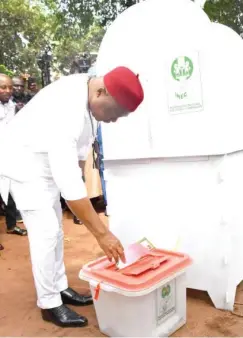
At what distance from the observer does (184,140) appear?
7.89 feet

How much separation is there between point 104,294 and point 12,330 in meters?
0.75

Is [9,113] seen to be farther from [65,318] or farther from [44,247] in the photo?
[65,318]

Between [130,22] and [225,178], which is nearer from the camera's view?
[225,178]

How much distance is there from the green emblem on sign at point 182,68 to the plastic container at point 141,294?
1162 mm

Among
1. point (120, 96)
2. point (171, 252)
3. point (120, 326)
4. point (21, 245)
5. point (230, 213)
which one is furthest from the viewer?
point (21, 245)

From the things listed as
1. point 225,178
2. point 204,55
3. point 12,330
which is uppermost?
point 204,55

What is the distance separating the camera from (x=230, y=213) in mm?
2387

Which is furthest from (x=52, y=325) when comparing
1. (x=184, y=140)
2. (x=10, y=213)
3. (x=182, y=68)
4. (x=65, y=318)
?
(x=10, y=213)

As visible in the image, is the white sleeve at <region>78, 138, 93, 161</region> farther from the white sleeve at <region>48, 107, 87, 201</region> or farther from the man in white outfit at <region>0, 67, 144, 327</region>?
the white sleeve at <region>48, 107, 87, 201</region>

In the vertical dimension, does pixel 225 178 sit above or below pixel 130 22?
below

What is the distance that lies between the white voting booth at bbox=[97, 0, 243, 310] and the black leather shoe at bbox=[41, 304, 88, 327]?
28.0 inches

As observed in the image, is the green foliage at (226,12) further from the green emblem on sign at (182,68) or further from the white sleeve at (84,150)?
the white sleeve at (84,150)

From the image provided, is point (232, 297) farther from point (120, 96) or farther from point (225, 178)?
point (120, 96)

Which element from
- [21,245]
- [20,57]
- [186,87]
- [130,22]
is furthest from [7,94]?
[20,57]
